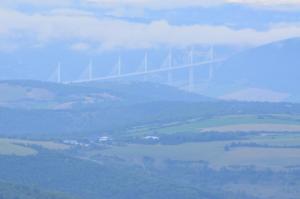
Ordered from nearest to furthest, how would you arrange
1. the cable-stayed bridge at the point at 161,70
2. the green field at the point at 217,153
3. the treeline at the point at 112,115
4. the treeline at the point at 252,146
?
the green field at the point at 217,153 → the treeline at the point at 252,146 → the treeline at the point at 112,115 → the cable-stayed bridge at the point at 161,70

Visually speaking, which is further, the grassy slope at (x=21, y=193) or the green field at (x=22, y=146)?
the green field at (x=22, y=146)

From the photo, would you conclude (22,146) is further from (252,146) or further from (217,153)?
(252,146)

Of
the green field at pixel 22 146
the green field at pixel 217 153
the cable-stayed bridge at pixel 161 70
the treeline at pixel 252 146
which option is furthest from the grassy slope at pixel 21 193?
the cable-stayed bridge at pixel 161 70

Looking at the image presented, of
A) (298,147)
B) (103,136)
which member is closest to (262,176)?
(298,147)

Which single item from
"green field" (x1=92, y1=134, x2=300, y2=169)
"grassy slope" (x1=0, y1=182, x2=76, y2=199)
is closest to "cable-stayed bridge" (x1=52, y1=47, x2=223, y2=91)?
"green field" (x1=92, y1=134, x2=300, y2=169)

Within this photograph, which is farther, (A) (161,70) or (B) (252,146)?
(A) (161,70)

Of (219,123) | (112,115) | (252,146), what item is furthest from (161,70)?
(252,146)

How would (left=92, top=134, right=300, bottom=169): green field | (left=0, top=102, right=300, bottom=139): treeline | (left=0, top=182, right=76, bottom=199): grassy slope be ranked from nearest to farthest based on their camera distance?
(left=0, top=182, right=76, bottom=199): grassy slope, (left=92, top=134, right=300, bottom=169): green field, (left=0, top=102, right=300, bottom=139): treeline

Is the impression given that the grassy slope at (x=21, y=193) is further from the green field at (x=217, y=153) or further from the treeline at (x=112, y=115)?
the treeline at (x=112, y=115)

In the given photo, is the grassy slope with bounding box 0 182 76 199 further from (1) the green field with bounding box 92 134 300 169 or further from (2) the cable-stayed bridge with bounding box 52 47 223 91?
(2) the cable-stayed bridge with bounding box 52 47 223 91

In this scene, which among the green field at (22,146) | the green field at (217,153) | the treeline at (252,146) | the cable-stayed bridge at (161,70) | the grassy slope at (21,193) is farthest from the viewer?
the cable-stayed bridge at (161,70)

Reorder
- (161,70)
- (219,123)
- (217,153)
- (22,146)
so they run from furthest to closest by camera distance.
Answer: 1. (161,70)
2. (219,123)
3. (217,153)
4. (22,146)
